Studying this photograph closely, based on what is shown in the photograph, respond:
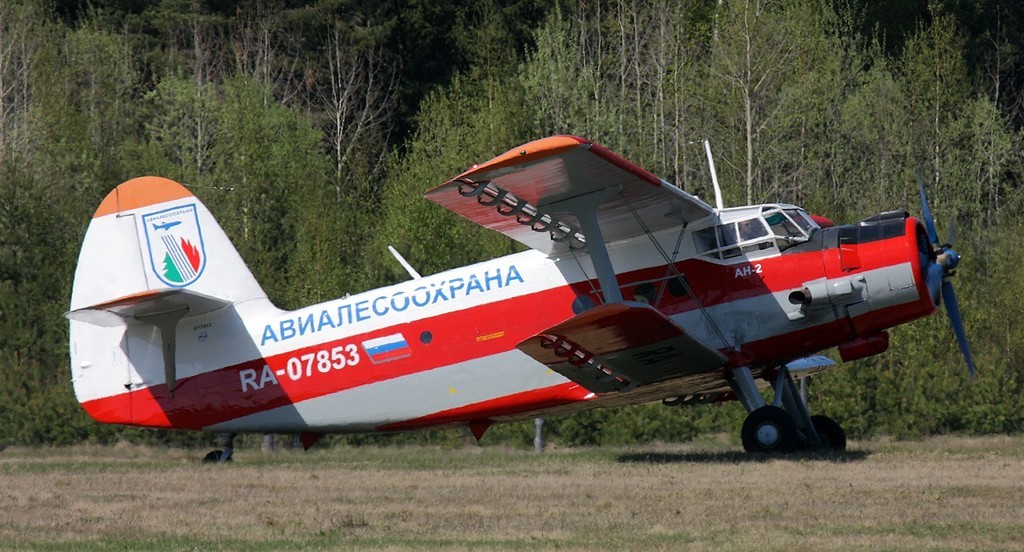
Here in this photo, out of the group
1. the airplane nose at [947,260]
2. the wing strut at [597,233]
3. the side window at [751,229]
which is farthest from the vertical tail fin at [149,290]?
the airplane nose at [947,260]

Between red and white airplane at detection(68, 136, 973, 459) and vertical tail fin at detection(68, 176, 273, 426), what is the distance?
24mm

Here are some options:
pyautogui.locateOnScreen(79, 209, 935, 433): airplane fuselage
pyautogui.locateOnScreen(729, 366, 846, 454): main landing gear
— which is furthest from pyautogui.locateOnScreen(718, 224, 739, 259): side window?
pyautogui.locateOnScreen(729, 366, 846, 454): main landing gear

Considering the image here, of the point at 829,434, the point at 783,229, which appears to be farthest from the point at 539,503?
the point at 829,434

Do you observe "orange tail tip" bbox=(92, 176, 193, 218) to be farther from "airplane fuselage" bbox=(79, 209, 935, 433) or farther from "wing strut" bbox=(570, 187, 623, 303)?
"wing strut" bbox=(570, 187, 623, 303)

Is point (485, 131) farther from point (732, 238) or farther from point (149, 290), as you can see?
point (732, 238)

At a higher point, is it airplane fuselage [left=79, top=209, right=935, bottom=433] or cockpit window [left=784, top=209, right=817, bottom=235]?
cockpit window [left=784, top=209, right=817, bottom=235]

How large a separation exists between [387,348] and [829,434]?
5.24 meters

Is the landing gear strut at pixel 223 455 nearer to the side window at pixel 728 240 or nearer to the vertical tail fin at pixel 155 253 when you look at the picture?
the vertical tail fin at pixel 155 253

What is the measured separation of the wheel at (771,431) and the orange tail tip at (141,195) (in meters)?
7.23

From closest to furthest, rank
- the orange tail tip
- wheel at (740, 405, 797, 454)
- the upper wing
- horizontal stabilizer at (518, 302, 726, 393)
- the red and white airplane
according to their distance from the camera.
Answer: the upper wing, horizontal stabilizer at (518, 302, 726, 393), the red and white airplane, wheel at (740, 405, 797, 454), the orange tail tip

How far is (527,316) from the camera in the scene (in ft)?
51.8

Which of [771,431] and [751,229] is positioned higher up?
[751,229]

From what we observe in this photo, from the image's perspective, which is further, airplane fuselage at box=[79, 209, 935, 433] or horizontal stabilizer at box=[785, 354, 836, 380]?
horizontal stabilizer at box=[785, 354, 836, 380]

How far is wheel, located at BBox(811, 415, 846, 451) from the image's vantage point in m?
16.5
